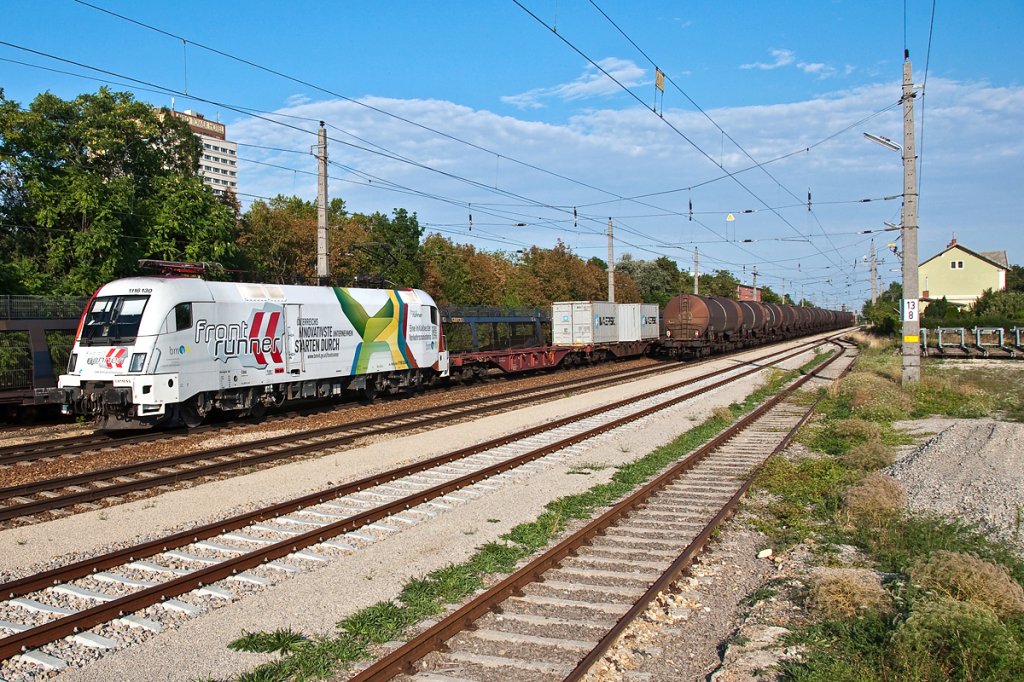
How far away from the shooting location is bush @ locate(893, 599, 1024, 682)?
4723mm

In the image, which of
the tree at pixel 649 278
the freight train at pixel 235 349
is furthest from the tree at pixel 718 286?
the freight train at pixel 235 349

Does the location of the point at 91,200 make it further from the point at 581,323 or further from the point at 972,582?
the point at 972,582

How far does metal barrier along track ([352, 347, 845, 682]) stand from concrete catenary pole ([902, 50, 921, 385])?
1230 centimetres

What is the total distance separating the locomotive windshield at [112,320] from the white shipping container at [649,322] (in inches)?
1184

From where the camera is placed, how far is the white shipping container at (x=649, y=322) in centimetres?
4194

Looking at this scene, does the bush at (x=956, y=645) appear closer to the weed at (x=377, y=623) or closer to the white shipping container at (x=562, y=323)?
the weed at (x=377, y=623)

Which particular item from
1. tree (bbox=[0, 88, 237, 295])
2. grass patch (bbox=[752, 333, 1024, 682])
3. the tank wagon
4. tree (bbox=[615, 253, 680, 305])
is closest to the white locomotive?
tree (bbox=[0, 88, 237, 295])

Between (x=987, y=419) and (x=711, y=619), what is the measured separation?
14693 millimetres

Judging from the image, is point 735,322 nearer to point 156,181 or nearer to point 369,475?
point 156,181

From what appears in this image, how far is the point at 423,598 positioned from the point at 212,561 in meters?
2.66

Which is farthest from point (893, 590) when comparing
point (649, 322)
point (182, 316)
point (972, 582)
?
point (649, 322)

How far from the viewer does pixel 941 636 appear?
16.9ft

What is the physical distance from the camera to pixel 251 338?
688 inches

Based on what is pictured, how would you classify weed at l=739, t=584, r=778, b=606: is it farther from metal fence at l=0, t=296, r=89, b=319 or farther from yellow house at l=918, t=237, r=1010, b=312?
yellow house at l=918, t=237, r=1010, b=312
